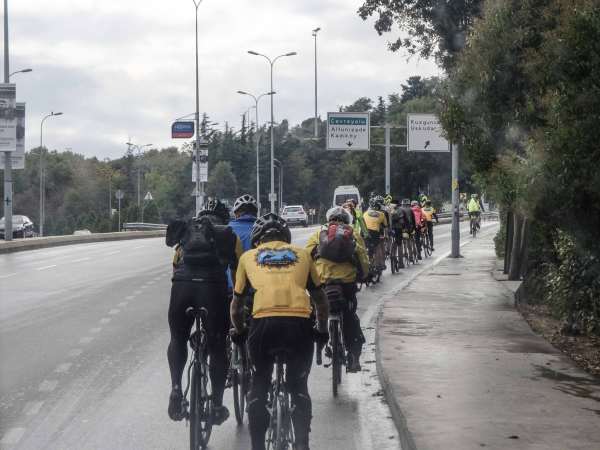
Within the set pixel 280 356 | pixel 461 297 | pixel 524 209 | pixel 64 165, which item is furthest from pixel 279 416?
pixel 64 165

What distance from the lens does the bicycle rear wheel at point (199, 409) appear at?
270 inches

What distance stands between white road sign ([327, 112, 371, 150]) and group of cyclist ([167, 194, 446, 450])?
3960 centimetres

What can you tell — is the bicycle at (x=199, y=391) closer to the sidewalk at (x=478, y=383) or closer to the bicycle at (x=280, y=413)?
the bicycle at (x=280, y=413)

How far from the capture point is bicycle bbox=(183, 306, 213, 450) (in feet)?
22.5

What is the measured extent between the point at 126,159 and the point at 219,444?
168501 millimetres

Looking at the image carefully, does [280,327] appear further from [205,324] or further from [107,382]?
[107,382]

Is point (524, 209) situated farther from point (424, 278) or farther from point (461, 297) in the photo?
point (424, 278)

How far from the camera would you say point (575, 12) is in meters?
11.0

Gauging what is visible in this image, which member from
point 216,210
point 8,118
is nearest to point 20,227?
point 8,118

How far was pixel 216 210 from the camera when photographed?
7.67 metres

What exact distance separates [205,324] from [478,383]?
3.29 meters

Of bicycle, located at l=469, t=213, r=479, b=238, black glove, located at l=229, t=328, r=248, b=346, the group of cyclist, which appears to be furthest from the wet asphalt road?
bicycle, located at l=469, t=213, r=479, b=238

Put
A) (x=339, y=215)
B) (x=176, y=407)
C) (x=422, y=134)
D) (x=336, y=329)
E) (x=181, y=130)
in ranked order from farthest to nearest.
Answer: (x=181, y=130) → (x=422, y=134) → (x=339, y=215) → (x=336, y=329) → (x=176, y=407)

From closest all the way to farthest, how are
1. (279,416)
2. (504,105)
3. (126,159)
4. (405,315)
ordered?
(279,416), (504,105), (405,315), (126,159)
